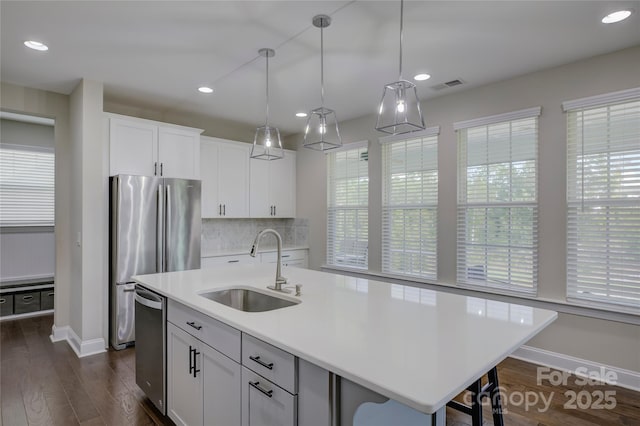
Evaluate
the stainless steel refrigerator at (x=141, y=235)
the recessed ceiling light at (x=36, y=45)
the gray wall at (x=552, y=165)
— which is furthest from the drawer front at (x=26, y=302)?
the gray wall at (x=552, y=165)

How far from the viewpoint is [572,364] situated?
3.06 meters

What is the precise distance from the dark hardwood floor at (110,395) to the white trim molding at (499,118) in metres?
2.30

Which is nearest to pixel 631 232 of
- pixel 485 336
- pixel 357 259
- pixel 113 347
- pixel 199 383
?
pixel 485 336

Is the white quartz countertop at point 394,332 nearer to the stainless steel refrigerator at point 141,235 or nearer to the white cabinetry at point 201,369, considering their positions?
the white cabinetry at point 201,369

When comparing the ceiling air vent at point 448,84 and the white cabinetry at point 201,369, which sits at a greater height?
the ceiling air vent at point 448,84

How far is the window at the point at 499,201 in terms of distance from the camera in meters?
3.31

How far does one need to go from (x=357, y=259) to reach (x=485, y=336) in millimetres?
3354

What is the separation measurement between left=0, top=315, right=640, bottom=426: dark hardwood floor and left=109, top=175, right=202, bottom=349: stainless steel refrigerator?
1.47ft

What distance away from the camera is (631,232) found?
2.80 meters

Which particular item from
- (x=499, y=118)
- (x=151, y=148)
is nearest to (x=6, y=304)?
(x=151, y=148)

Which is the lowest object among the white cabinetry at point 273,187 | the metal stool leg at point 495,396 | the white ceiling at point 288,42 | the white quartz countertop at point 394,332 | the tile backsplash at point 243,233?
the metal stool leg at point 495,396

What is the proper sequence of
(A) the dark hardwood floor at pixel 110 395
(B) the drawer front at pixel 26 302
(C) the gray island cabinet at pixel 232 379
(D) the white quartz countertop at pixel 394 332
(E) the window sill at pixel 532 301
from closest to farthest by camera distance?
(D) the white quartz countertop at pixel 394 332 → (C) the gray island cabinet at pixel 232 379 → (A) the dark hardwood floor at pixel 110 395 → (E) the window sill at pixel 532 301 → (B) the drawer front at pixel 26 302

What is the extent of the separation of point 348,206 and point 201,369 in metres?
3.29

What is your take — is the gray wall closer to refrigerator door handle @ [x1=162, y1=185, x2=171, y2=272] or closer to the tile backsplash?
the tile backsplash
